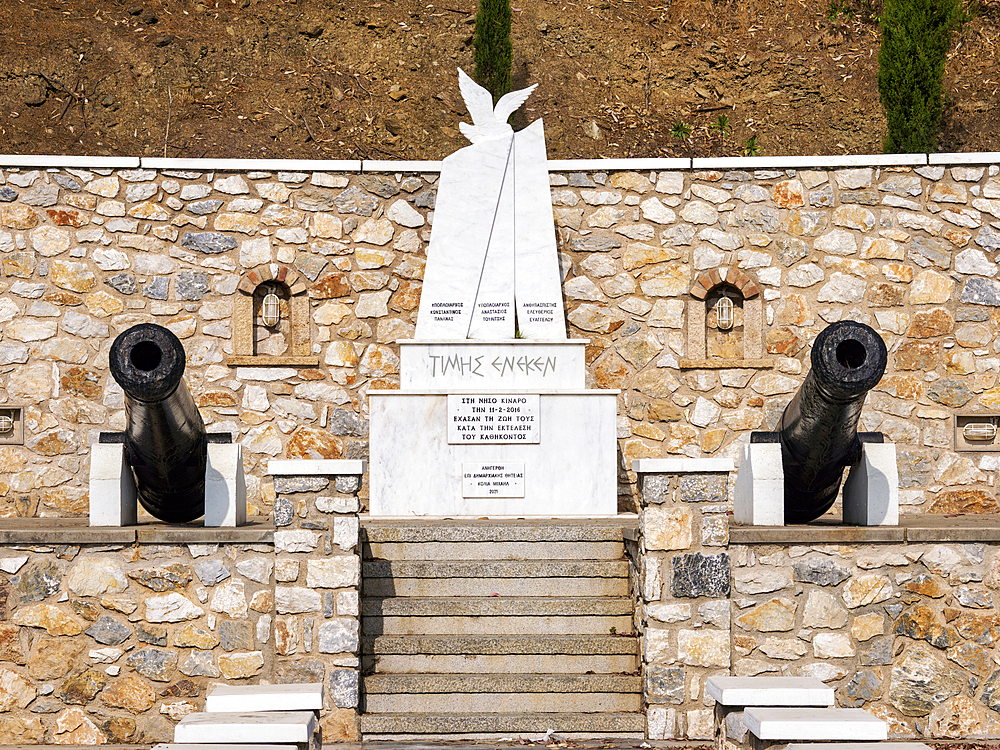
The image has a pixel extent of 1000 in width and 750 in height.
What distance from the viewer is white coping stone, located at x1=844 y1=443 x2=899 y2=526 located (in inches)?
279

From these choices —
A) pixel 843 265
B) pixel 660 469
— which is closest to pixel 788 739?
pixel 660 469

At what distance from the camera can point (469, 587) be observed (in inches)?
274

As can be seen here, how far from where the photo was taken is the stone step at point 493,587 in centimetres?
695

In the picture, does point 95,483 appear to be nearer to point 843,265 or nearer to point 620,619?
point 620,619

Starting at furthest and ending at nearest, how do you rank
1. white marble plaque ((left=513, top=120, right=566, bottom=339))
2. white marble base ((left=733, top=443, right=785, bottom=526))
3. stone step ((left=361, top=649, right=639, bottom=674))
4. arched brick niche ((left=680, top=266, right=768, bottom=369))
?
arched brick niche ((left=680, top=266, right=768, bottom=369)) < white marble plaque ((left=513, top=120, right=566, bottom=339)) < white marble base ((left=733, top=443, right=785, bottom=526)) < stone step ((left=361, top=649, right=639, bottom=674))

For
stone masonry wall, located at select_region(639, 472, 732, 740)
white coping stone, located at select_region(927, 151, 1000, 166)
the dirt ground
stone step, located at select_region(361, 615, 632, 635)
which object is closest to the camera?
stone masonry wall, located at select_region(639, 472, 732, 740)

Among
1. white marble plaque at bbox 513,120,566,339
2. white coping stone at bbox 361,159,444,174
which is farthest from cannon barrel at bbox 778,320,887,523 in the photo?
white coping stone at bbox 361,159,444,174

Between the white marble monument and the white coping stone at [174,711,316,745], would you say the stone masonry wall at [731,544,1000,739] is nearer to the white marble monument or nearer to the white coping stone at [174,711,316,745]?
the white marble monument

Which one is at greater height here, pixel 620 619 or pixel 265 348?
pixel 265 348

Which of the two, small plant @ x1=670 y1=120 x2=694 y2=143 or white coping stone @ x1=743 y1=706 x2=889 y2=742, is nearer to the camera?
white coping stone @ x1=743 y1=706 x2=889 y2=742

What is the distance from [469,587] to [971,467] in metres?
5.70

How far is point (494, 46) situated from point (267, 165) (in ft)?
9.69

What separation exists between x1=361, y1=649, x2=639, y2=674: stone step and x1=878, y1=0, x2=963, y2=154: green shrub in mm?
6858

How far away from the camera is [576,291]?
35.6 ft
